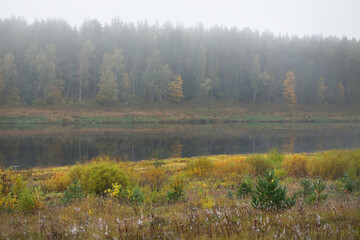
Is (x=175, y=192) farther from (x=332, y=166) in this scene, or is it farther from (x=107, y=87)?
(x=107, y=87)

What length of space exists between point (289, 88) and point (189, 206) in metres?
73.8

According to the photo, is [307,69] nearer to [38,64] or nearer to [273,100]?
[273,100]

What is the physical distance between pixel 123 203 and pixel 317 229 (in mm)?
5132

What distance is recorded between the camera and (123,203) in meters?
7.09

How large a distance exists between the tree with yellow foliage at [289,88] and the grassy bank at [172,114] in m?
3.50

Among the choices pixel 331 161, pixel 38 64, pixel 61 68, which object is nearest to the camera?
pixel 331 161

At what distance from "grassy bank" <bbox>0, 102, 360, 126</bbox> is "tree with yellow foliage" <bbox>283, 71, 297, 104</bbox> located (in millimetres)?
3504

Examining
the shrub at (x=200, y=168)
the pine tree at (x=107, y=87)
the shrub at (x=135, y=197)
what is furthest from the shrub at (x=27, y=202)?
the pine tree at (x=107, y=87)

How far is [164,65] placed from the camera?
6825cm

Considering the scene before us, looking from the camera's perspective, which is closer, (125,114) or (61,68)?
(125,114)

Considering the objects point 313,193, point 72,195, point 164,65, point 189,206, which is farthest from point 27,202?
point 164,65

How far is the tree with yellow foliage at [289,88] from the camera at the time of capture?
70562mm

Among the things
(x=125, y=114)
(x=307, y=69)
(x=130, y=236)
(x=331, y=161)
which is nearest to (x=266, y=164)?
(x=331, y=161)

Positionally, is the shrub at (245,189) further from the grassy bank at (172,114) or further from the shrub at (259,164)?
the grassy bank at (172,114)
